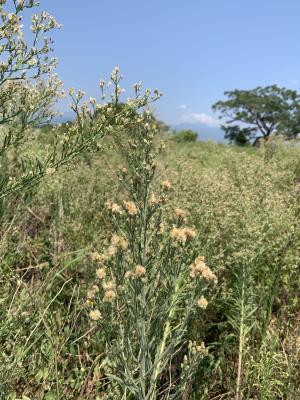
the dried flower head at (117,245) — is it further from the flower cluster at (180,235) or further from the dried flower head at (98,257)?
the flower cluster at (180,235)

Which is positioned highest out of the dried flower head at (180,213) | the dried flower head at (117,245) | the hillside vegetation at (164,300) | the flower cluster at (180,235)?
the dried flower head at (180,213)

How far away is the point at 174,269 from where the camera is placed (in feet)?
6.86

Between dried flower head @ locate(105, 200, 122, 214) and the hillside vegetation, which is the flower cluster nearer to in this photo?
the hillside vegetation

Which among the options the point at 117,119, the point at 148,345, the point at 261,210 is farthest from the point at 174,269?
the point at 261,210

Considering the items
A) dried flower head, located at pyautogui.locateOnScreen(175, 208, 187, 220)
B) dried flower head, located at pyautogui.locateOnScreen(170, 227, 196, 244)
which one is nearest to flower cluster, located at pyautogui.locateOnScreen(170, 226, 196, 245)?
dried flower head, located at pyautogui.locateOnScreen(170, 227, 196, 244)

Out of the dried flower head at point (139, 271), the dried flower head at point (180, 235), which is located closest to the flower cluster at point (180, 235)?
the dried flower head at point (180, 235)

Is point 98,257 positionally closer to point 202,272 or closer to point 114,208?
Answer: point 114,208

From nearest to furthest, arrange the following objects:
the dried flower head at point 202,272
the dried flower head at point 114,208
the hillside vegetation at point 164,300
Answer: the dried flower head at point 202,272 → the dried flower head at point 114,208 → the hillside vegetation at point 164,300

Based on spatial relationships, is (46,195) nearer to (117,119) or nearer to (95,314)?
(117,119)

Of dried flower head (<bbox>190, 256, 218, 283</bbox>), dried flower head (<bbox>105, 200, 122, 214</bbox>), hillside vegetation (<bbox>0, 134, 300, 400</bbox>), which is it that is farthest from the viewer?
hillside vegetation (<bbox>0, 134, 300, 400</bbox>)

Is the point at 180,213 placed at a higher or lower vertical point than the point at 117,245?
higher

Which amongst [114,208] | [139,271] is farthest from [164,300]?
[114,208]

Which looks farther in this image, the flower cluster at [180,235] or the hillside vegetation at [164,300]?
the hillside vegetation at [164,300]

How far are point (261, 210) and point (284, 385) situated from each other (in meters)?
1.36
